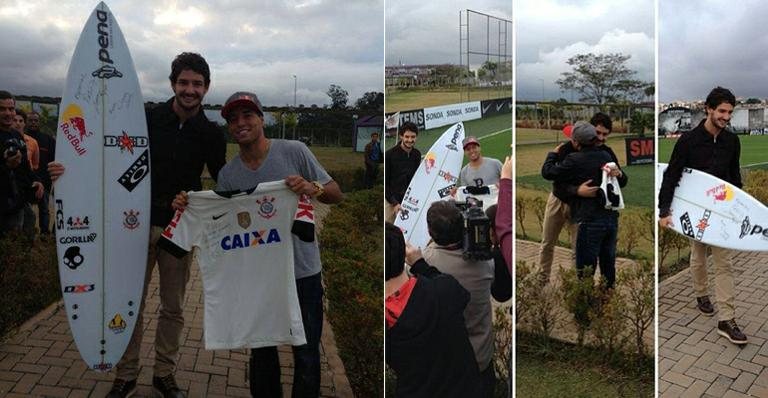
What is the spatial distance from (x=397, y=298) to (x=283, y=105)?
1240 millimetres

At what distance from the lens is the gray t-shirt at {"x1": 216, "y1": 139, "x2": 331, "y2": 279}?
279cm

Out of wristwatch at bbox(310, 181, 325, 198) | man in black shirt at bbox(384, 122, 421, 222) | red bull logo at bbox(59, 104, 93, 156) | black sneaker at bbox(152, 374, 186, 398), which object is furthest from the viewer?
man in black shirt at bbox(384, 122, 421, 222)

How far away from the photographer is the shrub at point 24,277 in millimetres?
3035

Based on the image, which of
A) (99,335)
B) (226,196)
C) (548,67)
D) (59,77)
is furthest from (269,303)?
(548,67)

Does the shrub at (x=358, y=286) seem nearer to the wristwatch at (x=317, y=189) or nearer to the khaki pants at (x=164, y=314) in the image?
the wristwatch at (x=317, y=189)

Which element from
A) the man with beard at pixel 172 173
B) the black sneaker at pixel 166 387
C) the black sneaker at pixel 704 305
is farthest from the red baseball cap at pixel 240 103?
the black sneaker at pixel 704 305

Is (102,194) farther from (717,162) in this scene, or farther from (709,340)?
(709,340)

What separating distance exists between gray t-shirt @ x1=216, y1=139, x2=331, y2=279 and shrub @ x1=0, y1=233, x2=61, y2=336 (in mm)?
1088

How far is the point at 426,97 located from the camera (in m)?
3.03

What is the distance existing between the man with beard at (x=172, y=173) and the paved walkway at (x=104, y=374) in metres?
0.06

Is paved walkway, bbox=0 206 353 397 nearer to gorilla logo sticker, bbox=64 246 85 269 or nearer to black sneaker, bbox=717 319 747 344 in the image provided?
gorilla logo sticker, bbox=64 246 85 269

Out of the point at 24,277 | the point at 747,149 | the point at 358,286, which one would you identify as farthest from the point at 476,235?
the point at 24,277

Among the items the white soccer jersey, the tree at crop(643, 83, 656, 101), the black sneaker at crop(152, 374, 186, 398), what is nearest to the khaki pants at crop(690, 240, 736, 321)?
the tree at crop(643, 83, 656, 101)

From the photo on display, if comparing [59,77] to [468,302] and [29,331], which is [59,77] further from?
[468,302]
